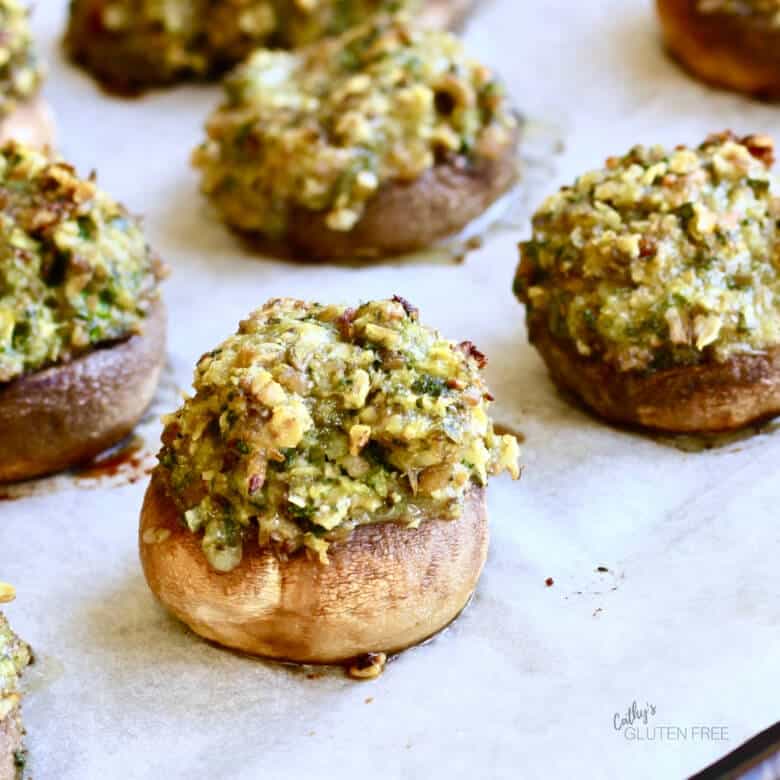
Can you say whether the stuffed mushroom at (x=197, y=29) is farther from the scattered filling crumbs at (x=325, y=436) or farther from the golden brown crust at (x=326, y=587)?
the golden brown crust at (x=326, y=587)

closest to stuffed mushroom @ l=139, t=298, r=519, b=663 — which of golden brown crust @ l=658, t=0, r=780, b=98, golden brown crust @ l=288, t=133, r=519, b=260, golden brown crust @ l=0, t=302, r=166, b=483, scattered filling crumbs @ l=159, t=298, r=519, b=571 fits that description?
scattered filling crumbs @ l=159, t=298, r=519, b=571

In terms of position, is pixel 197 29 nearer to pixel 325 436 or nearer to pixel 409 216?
pixel 409 216

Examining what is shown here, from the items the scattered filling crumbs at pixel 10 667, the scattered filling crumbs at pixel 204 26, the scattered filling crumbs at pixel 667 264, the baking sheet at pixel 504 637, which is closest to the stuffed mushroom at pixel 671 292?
the scattered filling crumbs at pixel 667 264

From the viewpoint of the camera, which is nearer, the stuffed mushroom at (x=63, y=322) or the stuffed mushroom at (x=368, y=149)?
the stuffed mushroom at (x=63, y=322)

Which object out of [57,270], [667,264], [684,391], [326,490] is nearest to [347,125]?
[57,270]

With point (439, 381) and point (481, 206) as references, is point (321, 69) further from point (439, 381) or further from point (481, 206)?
point (439, 381)

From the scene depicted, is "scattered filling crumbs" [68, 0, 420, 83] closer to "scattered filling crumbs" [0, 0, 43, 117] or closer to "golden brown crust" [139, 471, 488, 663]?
"scattered filling crumbs" [0, 0, 43, 117]
